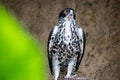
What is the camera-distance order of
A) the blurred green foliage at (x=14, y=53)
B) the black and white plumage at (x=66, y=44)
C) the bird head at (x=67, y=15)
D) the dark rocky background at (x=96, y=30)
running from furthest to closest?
the dark rocky background at (x=96, y=30) → the bird head at (x=67, y=15) → the black and white plumage at (x=66, y=44) → the blurred green foliage at (x=14, y=53)

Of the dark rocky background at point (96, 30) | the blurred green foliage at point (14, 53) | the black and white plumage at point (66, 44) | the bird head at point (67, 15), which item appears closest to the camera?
the blurred green foliage at point (14, 53)

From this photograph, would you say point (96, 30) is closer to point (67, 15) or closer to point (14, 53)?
point (67, 15)

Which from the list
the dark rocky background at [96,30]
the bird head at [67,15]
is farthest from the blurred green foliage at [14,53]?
the dark rocky background at [96,30]

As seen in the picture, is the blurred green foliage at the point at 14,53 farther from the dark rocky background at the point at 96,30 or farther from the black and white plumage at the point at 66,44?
the dark rocky background at the point at 96,30

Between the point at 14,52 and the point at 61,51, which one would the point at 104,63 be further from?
the point at 14,52

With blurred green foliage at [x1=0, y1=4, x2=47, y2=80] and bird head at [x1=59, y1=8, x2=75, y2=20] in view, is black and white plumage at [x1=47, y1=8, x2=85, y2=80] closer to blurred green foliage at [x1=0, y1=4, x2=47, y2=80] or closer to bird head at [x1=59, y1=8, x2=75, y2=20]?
bird head at [x1=59, y1=8, x2=75, y2=20]

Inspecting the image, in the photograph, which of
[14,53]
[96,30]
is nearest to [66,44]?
[96,30]
